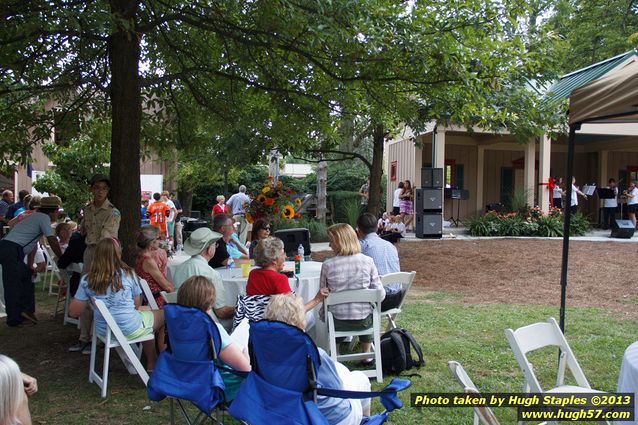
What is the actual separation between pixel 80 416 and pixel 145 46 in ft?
19.7

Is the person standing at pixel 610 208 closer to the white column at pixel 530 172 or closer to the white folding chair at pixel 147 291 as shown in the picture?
the white column at pixel 530 172

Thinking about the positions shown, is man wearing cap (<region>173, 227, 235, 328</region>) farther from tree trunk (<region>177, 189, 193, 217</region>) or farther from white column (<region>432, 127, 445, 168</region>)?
tree trunk (<region>177, 189, 193, 217</region>)

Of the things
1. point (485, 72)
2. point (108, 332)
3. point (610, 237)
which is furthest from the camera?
point (610, 237)

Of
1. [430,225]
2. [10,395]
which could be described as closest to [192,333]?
[10,395]

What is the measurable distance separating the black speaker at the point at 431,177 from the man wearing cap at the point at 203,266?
1164 centimetres

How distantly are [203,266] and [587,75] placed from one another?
53.5ft

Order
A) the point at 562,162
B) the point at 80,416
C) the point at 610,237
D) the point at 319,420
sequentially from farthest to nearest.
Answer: the point at 562,162 < the point at 610,237 < the point at 80,416 < the point at 319,420

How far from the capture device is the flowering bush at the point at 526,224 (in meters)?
15.7

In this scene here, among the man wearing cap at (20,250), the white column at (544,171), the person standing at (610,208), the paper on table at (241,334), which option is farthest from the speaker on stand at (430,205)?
the paper on table at (241,334)

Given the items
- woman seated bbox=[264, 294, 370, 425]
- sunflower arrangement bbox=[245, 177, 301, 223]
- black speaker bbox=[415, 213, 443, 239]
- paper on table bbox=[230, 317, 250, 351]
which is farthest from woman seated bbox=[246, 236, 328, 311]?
black speaker bbox=[415, 213, 443, 239]

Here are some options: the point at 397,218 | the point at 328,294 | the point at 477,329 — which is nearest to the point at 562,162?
the point at 397,218

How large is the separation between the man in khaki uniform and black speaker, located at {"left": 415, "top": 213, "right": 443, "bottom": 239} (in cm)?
1072

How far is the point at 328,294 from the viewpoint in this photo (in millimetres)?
4664

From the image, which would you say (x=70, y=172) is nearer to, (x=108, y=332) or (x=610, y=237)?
(x=108, y=332)
